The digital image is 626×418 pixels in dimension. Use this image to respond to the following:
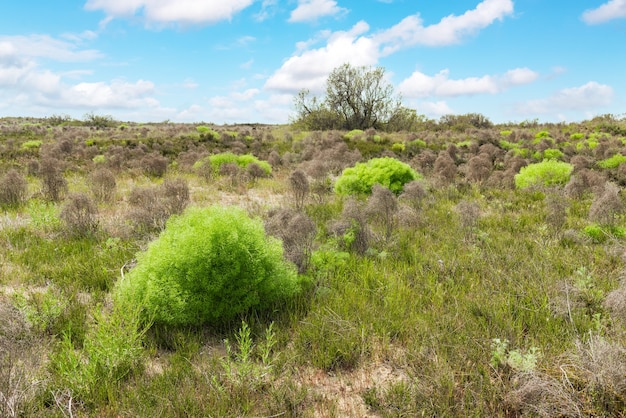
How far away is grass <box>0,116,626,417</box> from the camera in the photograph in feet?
8.16

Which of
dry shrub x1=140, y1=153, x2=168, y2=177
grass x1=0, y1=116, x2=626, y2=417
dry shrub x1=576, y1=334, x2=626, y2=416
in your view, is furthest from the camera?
dry shrub x1=140, y1=153, x2=168, y2=177

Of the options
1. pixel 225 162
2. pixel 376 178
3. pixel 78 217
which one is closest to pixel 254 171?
pixel 225 162

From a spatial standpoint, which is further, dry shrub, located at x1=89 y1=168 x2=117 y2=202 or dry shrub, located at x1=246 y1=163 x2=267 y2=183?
dry shrub, located at x1=246 y1=163 x2=267 y2=183

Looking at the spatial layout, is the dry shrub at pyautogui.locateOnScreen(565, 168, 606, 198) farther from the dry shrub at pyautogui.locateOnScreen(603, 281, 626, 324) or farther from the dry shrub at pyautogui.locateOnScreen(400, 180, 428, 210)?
the dry shrub at pyautogui.locateOnScreen(603, 281, 626, 324)

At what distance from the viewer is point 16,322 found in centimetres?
329

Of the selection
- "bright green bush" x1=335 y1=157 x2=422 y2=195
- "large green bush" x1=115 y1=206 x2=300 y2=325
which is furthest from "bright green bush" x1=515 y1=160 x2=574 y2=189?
"large green bush" x1=115 y1=206 x2=300 y2=325

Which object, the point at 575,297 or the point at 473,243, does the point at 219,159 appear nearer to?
the point at 473,243

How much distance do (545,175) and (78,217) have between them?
10.3m

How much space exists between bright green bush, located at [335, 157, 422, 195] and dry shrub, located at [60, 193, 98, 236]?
539 cm

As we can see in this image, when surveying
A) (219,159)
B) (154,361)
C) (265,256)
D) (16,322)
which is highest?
(219,159)

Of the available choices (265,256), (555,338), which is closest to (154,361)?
(265,256)

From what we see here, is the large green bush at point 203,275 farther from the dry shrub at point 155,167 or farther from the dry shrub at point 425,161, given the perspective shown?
the dry shrub at point 425,161

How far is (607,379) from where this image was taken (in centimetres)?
242

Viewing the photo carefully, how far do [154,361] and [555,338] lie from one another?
3.15 m
